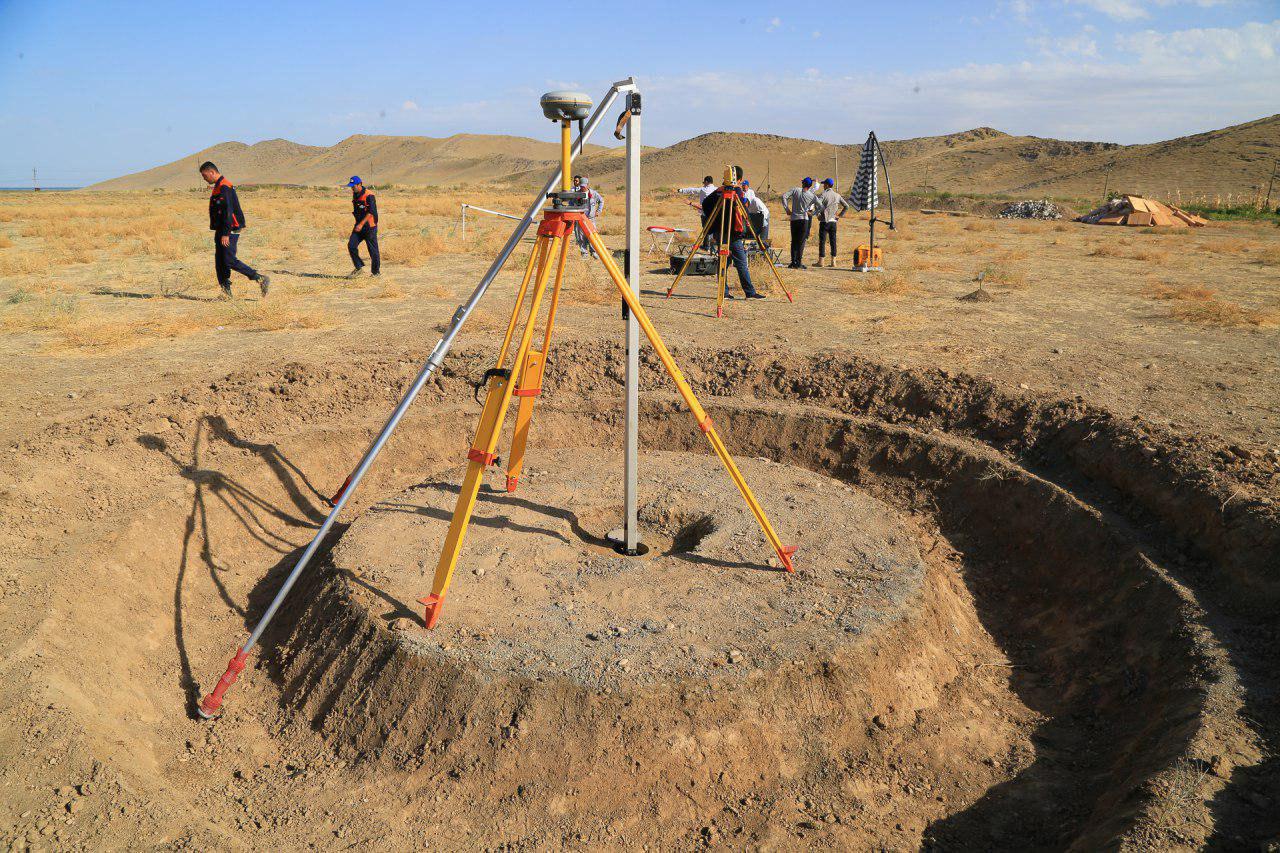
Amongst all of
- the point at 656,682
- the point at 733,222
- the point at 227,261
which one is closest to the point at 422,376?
the point at 656,682

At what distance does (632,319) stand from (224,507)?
163 inches

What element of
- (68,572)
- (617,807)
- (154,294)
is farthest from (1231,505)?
(154,294)

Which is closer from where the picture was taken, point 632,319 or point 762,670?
point 762,670

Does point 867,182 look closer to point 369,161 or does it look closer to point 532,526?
point 532,526

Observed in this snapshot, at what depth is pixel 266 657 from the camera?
528 cm

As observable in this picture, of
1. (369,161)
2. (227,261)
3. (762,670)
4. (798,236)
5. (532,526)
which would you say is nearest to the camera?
(762,670)

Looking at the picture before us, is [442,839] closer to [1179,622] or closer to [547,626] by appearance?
[547,626]

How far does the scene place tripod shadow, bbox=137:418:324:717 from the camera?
612cm

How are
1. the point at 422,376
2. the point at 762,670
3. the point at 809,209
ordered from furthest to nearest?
the point at 809,209
the point at 762,670
the point at 422,376

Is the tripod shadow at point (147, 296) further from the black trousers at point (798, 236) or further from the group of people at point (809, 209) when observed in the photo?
the black trousers at point (798, 236)

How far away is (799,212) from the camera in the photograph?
15.4 m

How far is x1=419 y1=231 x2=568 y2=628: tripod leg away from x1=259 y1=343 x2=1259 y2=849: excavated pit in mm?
423

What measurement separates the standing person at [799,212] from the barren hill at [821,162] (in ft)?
22.7

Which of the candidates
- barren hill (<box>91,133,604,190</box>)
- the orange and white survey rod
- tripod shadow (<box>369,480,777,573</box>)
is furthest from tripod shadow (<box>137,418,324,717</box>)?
barren hill (<box>91,133,604,190</box>)
